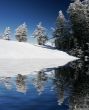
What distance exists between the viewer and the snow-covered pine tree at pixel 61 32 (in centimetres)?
8904

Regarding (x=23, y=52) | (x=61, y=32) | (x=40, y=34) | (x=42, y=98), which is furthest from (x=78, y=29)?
(x=42, y=98)

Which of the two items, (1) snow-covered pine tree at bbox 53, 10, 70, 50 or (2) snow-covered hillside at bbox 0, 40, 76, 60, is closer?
(2) snow-covered hillside at bbox 0, 40, 76, 60

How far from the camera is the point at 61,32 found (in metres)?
93.2

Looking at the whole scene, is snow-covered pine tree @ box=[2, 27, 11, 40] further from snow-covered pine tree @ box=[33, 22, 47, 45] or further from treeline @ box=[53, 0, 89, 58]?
treeline @ box=[53, 0, 89, 58]

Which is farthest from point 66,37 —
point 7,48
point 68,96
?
point 68,96

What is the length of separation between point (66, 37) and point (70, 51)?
10.3 meters

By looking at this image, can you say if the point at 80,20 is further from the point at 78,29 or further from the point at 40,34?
the point at 40,34

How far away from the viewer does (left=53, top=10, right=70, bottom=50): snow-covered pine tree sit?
89.0 metres

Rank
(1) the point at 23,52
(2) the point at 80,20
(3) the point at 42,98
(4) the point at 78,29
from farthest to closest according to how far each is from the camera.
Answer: (4) the point at 78,29
(2) the point at 80,20
(1) the point at 23,52
(3) the point at 42,98

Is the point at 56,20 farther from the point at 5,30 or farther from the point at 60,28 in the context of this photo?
the point at 5,30

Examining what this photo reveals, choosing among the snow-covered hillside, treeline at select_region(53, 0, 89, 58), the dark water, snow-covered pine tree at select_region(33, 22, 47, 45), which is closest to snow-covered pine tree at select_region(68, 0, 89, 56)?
treeline at select_region(53, 0, 89, 58)

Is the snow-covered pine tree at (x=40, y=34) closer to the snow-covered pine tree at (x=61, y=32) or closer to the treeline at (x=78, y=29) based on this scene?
the snow-covered pine tree at (x=61, y=32)

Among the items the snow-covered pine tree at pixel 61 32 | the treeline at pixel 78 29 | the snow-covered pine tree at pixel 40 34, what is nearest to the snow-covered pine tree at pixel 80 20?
the treeline at pixel 78 29

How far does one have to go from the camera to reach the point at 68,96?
52.1 ft
